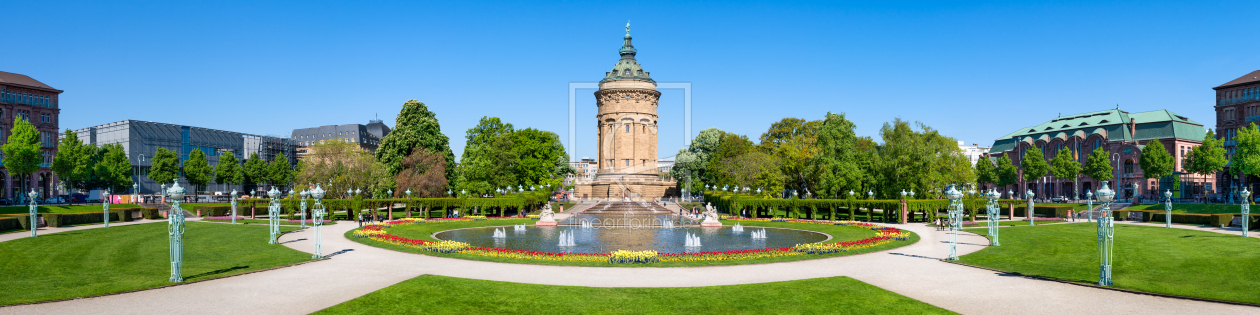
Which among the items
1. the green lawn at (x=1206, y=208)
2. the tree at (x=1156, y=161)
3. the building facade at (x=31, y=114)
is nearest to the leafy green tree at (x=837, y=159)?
the green lawn at (x=1206, y=208)

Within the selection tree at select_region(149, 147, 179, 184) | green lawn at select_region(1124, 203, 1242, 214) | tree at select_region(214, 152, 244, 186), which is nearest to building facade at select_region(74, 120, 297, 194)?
tree at select_region(214, 152, 244, 186)

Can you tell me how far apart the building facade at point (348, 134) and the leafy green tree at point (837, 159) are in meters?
110

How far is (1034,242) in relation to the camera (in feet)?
85.7

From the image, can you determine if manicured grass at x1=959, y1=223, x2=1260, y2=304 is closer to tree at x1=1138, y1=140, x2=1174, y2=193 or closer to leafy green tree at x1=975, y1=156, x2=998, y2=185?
tree at x1=1138, y1=140, x2=1174, y2=193

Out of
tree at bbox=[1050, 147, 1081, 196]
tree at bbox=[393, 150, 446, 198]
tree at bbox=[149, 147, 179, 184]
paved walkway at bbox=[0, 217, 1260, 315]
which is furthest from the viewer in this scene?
tree at bbox=[149, 147, 179, 184]

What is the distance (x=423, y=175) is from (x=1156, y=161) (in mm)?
78285

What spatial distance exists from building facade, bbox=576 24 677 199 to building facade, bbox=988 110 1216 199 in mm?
53536

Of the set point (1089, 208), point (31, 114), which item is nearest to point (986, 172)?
point (1089, 208)

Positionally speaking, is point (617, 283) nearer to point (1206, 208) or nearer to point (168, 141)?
point (1206, 208)

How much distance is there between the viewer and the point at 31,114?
77125 millimetres

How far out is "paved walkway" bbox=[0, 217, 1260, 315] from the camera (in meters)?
13.3

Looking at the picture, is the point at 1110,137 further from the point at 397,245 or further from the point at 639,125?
the point at 397,245

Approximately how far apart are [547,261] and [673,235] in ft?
Answer: 40.9

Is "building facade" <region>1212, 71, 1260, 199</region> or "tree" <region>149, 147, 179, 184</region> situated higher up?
"building facade" <region>1212, 71, 1260, 199</region>
